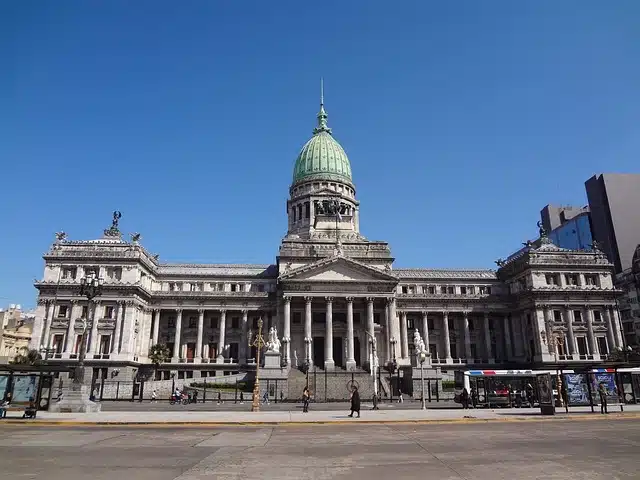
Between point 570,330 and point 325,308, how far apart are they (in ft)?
122

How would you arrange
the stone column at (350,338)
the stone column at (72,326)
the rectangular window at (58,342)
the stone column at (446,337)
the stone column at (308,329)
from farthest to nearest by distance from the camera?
the stone column at (446,337), the rectangular window at (58,342), the stone column at (72,326), the stone column at (308,329), the stone column at (350,338)

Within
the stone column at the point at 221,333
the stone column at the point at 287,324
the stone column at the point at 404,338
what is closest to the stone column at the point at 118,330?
the stone column at the point at 221,333

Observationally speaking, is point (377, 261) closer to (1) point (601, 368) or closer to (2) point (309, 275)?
(2) point (309, 275)

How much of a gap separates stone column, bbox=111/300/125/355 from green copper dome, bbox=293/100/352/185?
43.0 meters

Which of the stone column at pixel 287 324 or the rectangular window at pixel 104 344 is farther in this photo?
the rectangular window at pixel 104 344

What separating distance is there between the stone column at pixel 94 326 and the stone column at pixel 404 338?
147 ft

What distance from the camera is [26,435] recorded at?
754 inches

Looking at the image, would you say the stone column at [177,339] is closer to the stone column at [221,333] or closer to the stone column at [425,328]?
the stone column at [221,333]

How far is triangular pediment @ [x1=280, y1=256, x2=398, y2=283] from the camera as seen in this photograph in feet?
220

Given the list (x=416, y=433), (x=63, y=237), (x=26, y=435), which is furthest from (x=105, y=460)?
(x=63, y=237)

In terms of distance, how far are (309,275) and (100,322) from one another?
1185 inches

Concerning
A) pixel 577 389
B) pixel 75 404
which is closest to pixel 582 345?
pixel 577 389

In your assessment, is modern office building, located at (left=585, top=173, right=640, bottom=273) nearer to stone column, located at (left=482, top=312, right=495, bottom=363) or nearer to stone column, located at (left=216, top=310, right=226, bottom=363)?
stone column, located at (left=482, top=312, right=495, bottom=363)

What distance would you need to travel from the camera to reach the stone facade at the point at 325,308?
217ft
